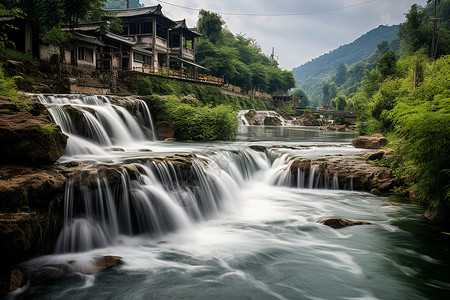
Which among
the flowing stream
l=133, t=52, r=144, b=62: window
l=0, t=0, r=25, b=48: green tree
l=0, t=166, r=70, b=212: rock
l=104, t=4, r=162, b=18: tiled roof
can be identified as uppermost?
l=104, t=4, r=162, b=18: tiled roof

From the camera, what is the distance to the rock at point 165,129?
1791 centimetres

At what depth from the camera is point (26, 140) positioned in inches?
242

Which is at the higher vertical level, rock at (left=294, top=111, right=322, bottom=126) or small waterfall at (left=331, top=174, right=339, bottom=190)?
rock at (left=294, top=111, right=322, bottom=126)

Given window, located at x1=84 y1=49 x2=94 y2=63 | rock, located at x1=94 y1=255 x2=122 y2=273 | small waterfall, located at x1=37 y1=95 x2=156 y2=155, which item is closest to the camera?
rock, located at x1=94 y1=255 x2=122 y2=273

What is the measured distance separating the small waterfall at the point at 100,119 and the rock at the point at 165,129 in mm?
466

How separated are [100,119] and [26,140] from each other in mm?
7596

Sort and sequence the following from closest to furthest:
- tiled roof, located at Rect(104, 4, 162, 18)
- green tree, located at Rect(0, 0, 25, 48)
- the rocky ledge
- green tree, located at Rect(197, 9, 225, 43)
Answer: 1. the rocky ledge
2. green tree, located at Rect(0, 0, 25, 48)
3. tiled roof, located at Rect(104, 4, 162, 18)
4. green tree, located at Rect(197, 9, 225, 43)

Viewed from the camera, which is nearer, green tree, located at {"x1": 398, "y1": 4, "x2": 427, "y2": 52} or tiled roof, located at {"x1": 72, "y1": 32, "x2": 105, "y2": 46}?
tiled roof, located at {"x1": 72, "y1": 32, "x2": 105, "y2": 46}

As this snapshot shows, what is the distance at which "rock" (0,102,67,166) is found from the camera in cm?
598

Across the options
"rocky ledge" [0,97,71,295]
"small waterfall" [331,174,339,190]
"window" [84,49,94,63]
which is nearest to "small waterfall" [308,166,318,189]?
"small waterfall" [331,174,339,190]

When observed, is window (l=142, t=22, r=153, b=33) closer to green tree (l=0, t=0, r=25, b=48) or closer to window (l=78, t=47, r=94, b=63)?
window (l=78, t=47, r=94, b=63)

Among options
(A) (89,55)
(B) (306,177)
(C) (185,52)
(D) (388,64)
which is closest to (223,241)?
(B) (306,177)

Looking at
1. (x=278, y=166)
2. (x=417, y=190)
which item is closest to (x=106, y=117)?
(x=278, y=166)

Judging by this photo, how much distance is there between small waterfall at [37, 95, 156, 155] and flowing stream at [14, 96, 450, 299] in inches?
77.6
